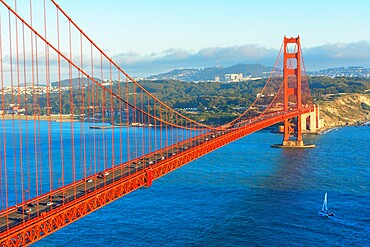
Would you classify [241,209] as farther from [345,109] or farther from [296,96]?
[345,109]

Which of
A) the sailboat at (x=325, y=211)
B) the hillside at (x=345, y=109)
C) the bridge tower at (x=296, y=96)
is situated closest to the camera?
the sailboat at (x=325, y=211)

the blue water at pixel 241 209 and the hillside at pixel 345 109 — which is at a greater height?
the hillside at pixel 345 109

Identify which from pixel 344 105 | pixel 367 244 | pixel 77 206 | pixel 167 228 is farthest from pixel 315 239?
pixel 344 105

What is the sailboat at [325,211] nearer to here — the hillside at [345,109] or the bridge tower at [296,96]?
the bridge tower at [296,96]

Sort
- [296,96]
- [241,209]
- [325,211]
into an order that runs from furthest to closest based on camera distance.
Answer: [296,96] → [241,209] → [325,211]

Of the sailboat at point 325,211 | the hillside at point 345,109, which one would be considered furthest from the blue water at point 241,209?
the hillside at point 345,109

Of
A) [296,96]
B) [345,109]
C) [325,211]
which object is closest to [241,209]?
[325,211]
